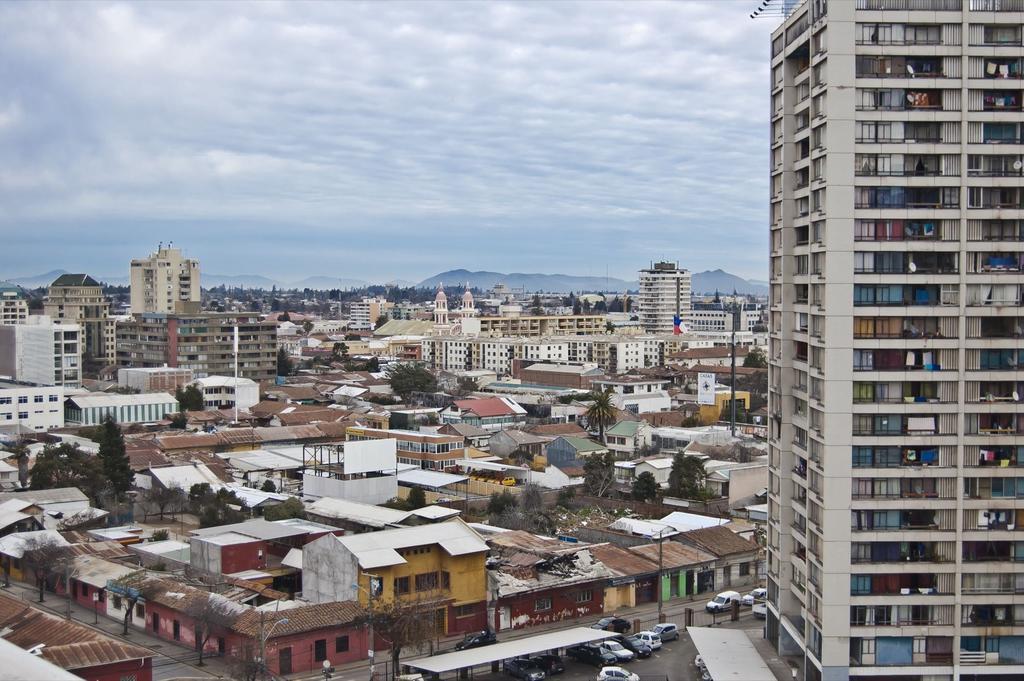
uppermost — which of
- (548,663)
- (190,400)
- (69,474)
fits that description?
(190,400)

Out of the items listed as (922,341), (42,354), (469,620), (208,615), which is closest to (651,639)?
(469,620)

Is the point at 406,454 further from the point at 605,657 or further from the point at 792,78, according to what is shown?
the point at 792,78

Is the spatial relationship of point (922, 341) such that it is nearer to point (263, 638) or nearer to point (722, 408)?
point (263, 638)

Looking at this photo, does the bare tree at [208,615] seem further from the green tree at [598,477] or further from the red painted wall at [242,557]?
the green tree at [598,477]

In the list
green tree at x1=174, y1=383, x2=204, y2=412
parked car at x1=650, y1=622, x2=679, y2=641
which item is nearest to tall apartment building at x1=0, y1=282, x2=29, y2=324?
green tree at x1=174, y1=383, x2=204, y2=412

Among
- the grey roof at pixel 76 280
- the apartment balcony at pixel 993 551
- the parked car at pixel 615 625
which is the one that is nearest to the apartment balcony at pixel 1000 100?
the apartment balcony at pixel 993 551
